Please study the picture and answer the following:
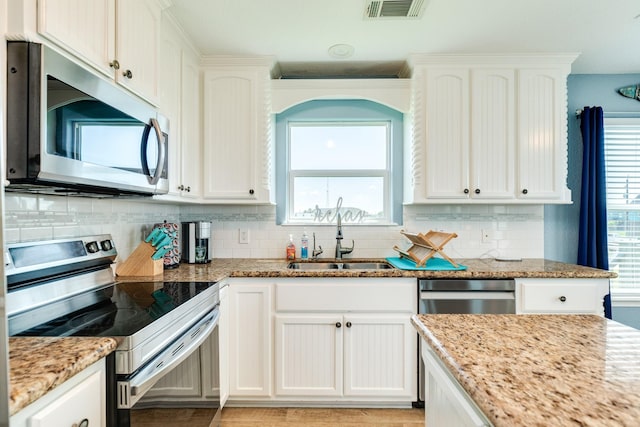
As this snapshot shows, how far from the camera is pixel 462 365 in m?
0.78

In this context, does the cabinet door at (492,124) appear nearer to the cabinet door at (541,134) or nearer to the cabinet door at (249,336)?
the cabinet door at (541,134)

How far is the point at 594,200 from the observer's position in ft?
8.68

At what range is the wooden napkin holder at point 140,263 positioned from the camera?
1918mm

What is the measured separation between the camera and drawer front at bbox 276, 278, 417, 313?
210 cm

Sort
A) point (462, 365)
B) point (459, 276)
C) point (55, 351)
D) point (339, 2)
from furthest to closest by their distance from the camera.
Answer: point (459, 276) < point (339, 2) < point (55, 351) < point (462, 365)

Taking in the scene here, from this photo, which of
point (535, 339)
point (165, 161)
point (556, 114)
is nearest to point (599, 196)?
point (556, 114)

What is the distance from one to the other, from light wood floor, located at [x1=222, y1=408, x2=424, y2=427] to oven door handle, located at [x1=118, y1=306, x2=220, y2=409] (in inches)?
29.6

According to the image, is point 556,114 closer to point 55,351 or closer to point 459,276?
point 459,276

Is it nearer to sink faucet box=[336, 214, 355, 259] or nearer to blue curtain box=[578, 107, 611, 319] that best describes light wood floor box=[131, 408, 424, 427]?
sink faucet box=[336, 214, 355, 259]

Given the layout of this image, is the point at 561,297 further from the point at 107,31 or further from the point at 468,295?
the point at 107,31

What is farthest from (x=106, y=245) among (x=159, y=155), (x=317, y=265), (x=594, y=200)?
(x=594, y=200)

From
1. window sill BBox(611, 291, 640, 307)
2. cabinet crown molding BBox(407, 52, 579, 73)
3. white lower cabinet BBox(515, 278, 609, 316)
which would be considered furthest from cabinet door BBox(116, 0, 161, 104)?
window sill BBox(611, 291, 640, 307)

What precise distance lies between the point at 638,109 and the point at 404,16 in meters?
2.29

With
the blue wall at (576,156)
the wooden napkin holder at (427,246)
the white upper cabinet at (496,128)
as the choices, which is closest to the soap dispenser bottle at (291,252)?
the wooden napkin holder at (427,246)
